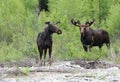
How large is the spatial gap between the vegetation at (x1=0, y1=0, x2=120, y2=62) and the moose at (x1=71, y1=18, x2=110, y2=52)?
0.32 m

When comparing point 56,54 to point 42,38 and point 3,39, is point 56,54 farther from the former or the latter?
point 3,39

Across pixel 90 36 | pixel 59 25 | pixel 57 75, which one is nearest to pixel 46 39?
pixel 90 36

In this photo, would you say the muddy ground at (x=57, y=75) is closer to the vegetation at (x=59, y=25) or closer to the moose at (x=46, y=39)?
the moose at (x=46, y=39)

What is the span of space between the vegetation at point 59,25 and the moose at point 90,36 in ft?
1.05

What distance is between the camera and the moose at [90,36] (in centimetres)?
2117

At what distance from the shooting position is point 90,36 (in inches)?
856

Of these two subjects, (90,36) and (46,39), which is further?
(90,36)

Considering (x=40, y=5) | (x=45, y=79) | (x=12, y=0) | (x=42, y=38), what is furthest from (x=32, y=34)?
(x=40, y=5)

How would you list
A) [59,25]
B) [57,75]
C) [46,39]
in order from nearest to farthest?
[57,75] → [46,39] → [59,25]

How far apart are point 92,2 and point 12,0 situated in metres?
8.15

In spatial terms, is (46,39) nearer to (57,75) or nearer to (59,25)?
(57,75)

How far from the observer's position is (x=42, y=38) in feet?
59.9

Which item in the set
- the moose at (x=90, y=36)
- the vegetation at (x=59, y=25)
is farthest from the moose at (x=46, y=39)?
the moose at (x=90, y=36)

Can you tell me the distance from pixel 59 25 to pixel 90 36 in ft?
34.9
